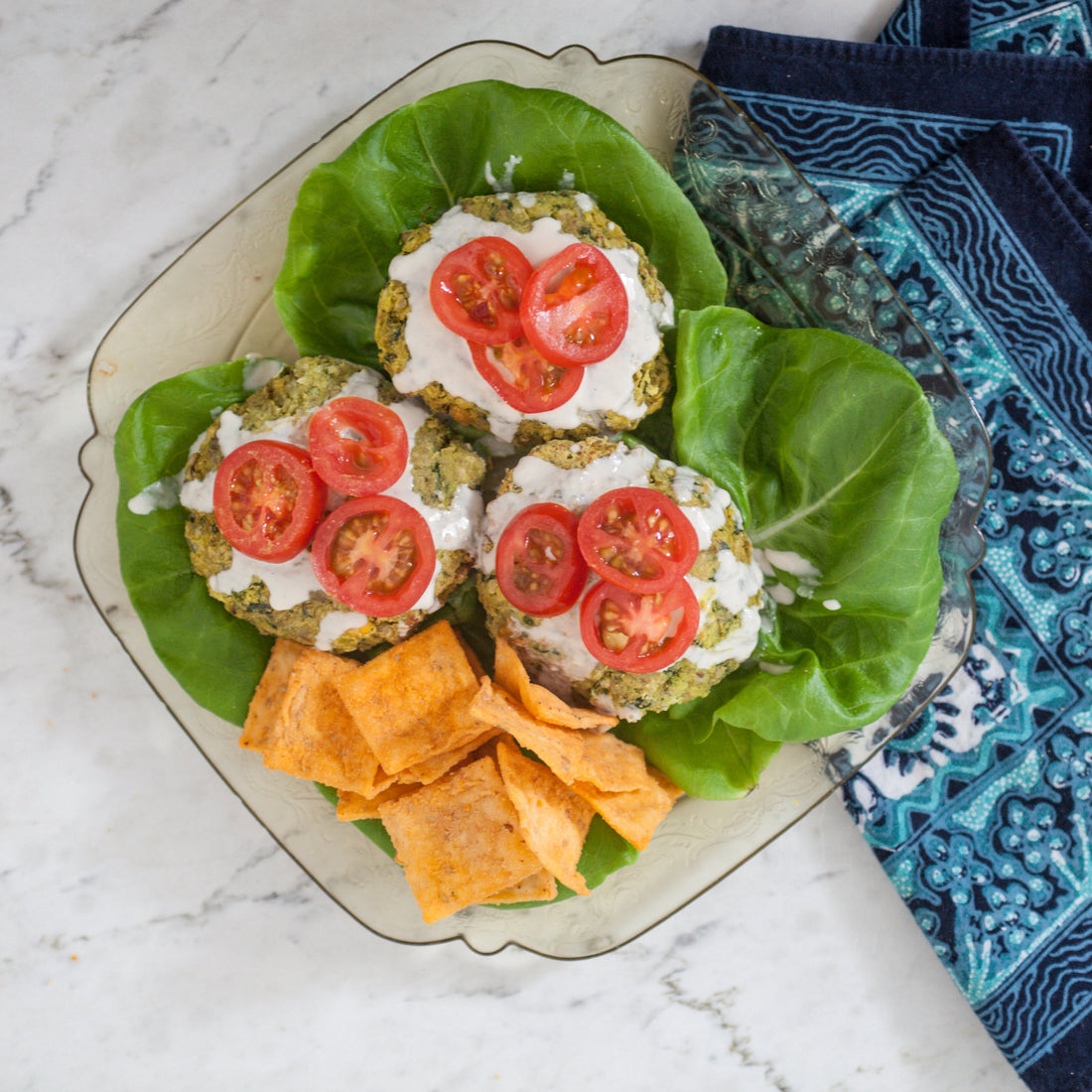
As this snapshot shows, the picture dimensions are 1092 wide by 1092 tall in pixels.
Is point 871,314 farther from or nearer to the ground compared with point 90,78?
nearer to the ground

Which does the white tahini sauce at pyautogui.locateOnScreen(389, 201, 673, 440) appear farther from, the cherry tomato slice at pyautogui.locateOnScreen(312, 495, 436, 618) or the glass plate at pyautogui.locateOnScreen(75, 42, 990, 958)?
the glass plate at pyautogui.locateOnScreen(75, 42, 990, 958)

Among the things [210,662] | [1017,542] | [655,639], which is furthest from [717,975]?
[210,662]

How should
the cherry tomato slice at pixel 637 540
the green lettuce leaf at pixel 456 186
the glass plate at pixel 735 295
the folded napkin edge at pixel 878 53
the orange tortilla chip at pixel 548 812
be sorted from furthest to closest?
the folded napkin edge at pixel 878 53, the glass plate at pixel 735 295, the green lettuce leaf at pixel 456 186, the orange tortilla chip at pixel 548 812, the cherry tomato slice at pixel 637 540

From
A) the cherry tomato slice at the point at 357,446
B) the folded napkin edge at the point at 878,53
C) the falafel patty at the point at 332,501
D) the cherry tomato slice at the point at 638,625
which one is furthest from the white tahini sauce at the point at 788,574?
the folded napkin edge at the point at 878,53

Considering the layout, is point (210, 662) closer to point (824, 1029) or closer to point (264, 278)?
point (264, 278)

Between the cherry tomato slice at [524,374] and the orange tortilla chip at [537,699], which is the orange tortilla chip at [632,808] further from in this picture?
the cherry tomato slice at [524,374]

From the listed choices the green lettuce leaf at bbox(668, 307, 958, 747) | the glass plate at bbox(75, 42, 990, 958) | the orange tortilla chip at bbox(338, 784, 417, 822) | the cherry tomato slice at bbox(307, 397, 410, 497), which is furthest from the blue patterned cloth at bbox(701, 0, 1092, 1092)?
the cherry tomato slice at bbox(307, 397, 410, 497)
